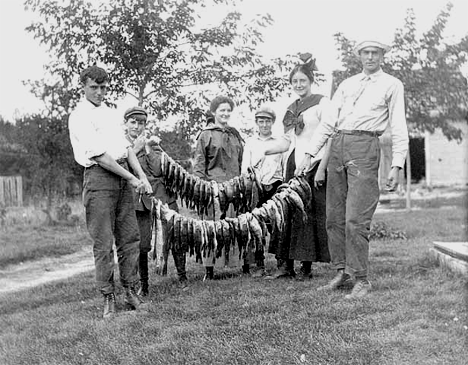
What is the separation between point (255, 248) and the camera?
608 cm

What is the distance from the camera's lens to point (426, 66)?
14.9 meters

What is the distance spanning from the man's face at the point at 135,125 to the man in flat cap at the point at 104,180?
1.03 m

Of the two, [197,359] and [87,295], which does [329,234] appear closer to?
[197,359]

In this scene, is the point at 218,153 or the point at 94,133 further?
the point at 218,153

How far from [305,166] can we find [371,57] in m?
1.19

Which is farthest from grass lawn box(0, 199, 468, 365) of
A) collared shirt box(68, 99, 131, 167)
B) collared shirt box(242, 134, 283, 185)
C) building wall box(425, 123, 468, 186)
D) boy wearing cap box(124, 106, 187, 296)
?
building wall box(425, 123, 468, 186)

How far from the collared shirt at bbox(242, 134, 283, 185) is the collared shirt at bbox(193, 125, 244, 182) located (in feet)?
0.59

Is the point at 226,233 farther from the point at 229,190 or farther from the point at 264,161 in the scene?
the point at 264,161

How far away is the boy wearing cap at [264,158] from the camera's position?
6797mm

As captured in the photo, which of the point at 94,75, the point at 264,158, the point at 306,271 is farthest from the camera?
the point at 264,158

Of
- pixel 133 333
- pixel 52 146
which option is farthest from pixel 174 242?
pixel 52 146

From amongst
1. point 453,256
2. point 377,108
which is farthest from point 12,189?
point 377,108

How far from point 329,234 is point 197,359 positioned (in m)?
2.15

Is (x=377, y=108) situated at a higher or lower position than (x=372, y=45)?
lower
